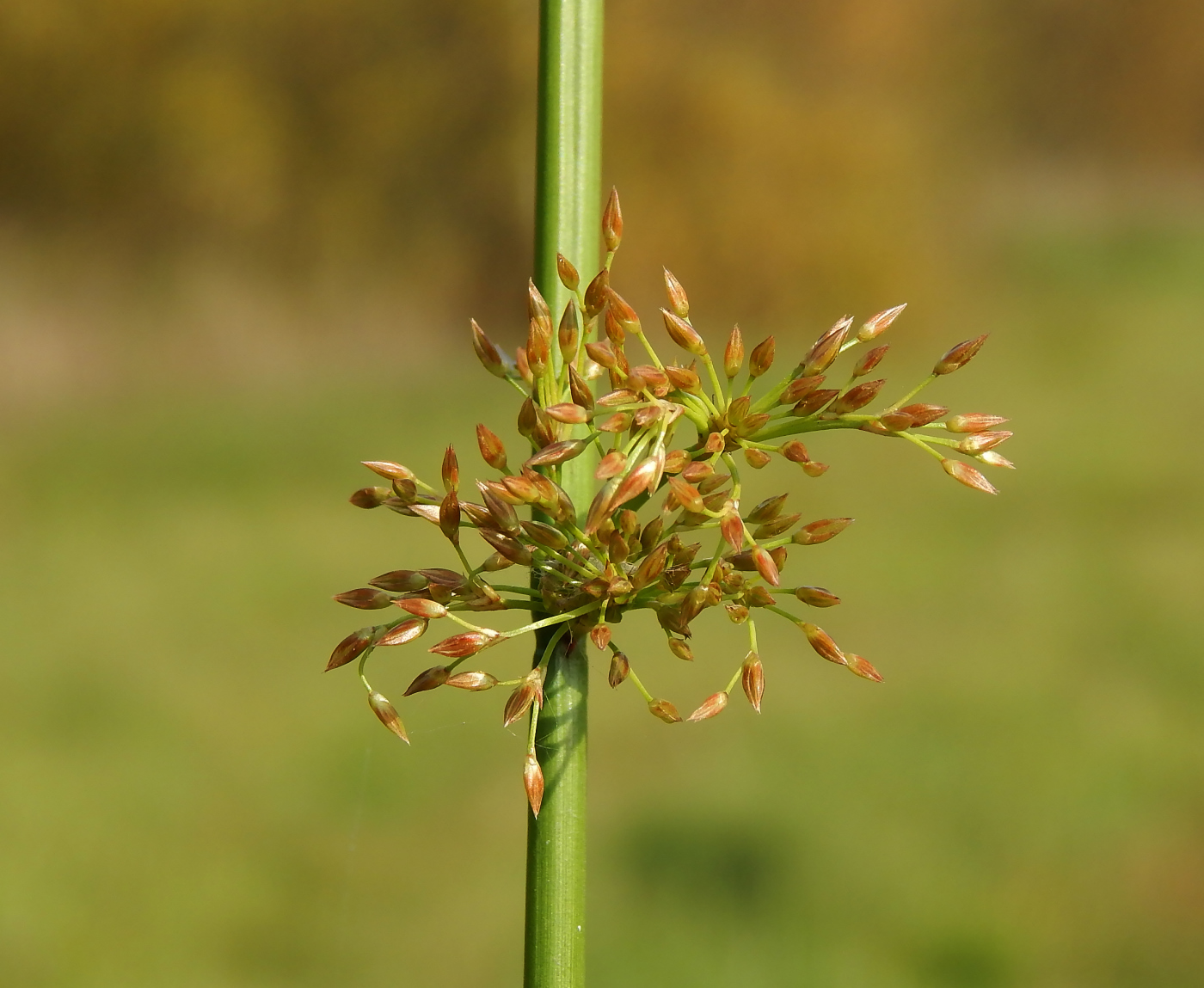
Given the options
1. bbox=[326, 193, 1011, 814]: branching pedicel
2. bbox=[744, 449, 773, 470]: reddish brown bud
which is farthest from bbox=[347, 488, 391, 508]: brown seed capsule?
bbox=[744, 449, 773, 470]: reddish brown bud

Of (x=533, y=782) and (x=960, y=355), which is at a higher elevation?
(x=960, y=355)

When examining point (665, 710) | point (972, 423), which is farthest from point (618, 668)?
point (972, 423)

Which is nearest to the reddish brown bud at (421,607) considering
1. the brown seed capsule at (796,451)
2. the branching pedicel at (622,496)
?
the branching pedicel at (622,496)

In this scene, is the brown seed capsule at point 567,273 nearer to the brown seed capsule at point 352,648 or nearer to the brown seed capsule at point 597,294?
the brown seed capsule at point 597,294

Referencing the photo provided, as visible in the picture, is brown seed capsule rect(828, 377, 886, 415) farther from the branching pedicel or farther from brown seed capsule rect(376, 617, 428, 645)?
brown seed capsule rect(376, 617, 428, 645)

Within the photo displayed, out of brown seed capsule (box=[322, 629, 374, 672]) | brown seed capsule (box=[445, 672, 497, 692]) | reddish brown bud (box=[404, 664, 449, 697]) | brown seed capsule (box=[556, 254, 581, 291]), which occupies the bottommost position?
reddish brown bud (box=[404, 664, 449, 697])

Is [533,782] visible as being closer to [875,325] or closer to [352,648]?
[352,648]
